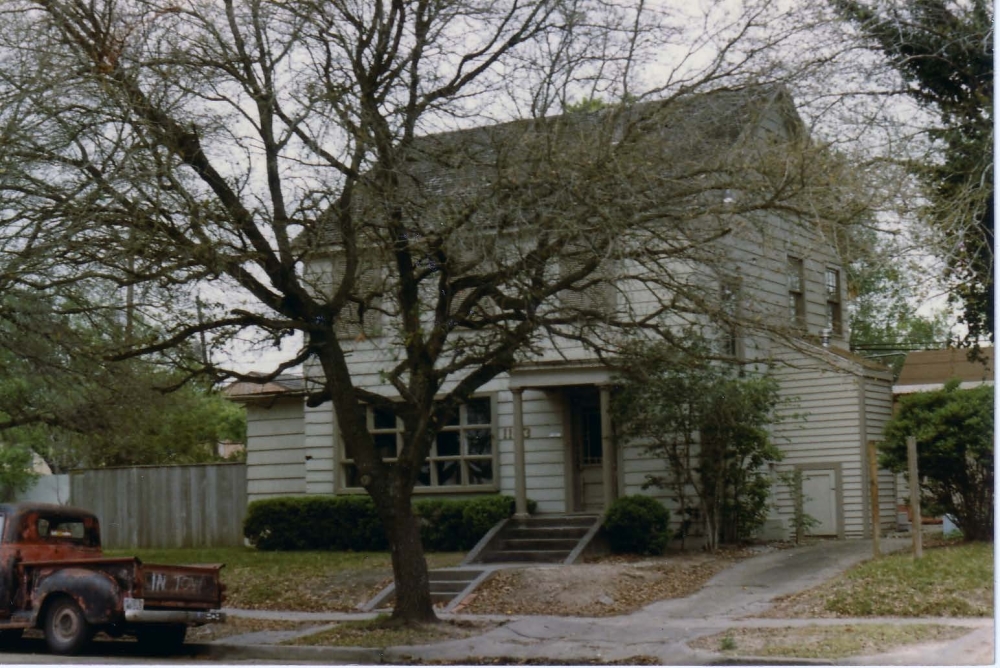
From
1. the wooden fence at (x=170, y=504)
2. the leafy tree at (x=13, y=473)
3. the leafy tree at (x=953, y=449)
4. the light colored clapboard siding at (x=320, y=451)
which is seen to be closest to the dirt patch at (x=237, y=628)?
the light colored clapboard siding at (x=320, y=451)

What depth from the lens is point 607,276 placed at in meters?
13.8

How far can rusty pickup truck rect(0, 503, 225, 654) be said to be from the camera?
1411cm

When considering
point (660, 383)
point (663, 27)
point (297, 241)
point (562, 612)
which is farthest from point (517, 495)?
point (663, 27)

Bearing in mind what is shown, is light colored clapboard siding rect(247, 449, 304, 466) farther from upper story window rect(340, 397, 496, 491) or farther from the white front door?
the white front door

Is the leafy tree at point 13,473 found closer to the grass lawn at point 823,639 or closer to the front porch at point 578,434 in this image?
the front porch at point 578,434

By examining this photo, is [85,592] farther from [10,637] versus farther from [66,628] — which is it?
[10,637]

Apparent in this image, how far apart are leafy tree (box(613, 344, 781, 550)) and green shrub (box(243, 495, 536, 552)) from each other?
3.07 metres

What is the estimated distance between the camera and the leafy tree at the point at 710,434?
20297 mm

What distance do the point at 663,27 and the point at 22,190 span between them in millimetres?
7323

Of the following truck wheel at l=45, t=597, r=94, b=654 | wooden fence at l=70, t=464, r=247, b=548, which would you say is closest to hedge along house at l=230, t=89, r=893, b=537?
wooden fence at l=70, t=464, r=247, b=548

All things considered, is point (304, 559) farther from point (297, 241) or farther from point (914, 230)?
point (914, 230)

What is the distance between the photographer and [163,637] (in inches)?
601

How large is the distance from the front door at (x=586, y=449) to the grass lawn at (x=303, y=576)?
107 inches

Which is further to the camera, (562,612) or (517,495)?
(517,495)
